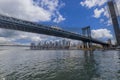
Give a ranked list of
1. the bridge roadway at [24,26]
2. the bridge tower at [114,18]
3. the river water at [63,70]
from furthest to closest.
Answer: the bridge tower at [114,18], the bridge roadway at [24,26], the river water at [63,70]

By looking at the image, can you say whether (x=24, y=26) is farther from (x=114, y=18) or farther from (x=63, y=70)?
(x=114, y=18)

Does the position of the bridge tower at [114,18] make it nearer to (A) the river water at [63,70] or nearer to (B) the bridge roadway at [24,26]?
(B) the bridge roadway at [24,26]

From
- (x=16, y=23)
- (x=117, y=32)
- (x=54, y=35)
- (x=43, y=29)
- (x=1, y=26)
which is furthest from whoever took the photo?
(x=117, y=32)

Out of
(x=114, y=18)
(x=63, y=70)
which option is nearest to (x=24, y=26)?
(x=63, y=70)

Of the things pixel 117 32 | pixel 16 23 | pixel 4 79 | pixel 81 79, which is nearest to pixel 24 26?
pixel 16 23

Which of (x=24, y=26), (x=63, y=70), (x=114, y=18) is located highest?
(x=114, y=18)

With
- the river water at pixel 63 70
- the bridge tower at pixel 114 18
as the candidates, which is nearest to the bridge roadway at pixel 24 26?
the river water at pixel 63 70

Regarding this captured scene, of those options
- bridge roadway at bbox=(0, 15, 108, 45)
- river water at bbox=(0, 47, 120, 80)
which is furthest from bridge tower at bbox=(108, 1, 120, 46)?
river water at bbox=(0, 47, 120, 80)

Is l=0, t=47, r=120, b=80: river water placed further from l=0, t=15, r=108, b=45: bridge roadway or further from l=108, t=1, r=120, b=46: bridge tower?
l=108, t=1, r=120, b=46: bridge tower

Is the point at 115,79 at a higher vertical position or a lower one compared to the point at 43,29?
lower

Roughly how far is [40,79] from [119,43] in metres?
127

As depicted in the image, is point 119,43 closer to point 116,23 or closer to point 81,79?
point 116,23

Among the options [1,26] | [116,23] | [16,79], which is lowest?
[16,79]

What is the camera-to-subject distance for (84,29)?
151 m
